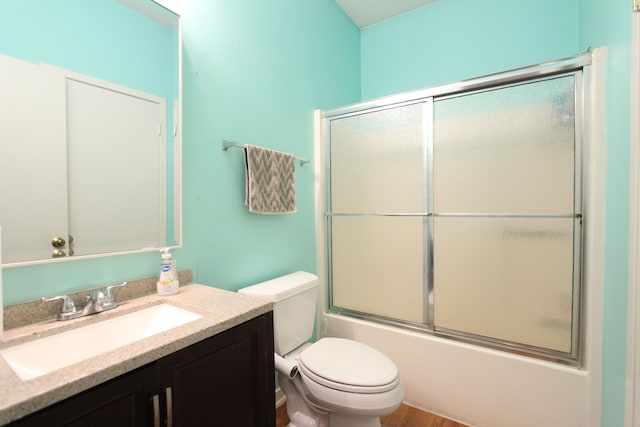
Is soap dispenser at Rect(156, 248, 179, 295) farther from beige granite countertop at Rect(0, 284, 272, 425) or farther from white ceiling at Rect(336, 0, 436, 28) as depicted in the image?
white ceiling at Rect(336, 0, 436, 28)

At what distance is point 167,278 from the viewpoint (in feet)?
3.55

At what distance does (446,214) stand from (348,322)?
3.15 feet

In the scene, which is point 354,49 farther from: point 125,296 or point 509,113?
point 125,296

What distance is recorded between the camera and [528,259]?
4.74ft

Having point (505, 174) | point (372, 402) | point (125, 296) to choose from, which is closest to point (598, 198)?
point (505, 174)

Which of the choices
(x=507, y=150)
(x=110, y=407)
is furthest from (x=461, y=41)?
(x=110, y=407)

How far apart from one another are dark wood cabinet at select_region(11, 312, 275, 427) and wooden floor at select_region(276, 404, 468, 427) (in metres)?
0.75

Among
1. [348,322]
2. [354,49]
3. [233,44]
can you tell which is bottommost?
[348,322]

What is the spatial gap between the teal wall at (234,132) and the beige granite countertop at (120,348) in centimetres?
13

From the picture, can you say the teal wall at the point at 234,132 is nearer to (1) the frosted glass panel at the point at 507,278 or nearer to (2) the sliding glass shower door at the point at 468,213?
(2) the sliding glass shower door at the point at 468,213

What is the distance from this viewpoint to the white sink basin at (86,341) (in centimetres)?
72

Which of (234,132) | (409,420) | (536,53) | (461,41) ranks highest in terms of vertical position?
(461,41)

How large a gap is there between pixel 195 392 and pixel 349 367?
71cm

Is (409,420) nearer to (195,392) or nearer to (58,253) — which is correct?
(195,392)
